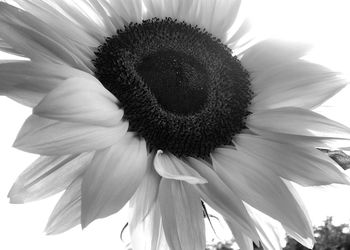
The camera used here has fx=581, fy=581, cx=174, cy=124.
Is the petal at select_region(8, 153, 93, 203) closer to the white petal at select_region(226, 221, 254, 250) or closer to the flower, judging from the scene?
the flower

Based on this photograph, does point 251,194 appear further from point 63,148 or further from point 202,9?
point 202,9

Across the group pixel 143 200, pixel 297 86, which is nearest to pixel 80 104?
pixel 143 200

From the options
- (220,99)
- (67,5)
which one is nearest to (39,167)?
(67,5)

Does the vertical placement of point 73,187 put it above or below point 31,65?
below

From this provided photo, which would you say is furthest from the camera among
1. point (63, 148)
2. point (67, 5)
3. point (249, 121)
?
point (249, 121)

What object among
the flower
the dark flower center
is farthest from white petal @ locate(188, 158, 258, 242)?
the dark flower center

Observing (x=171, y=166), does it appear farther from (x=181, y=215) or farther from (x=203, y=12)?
(x=203, y=12)
